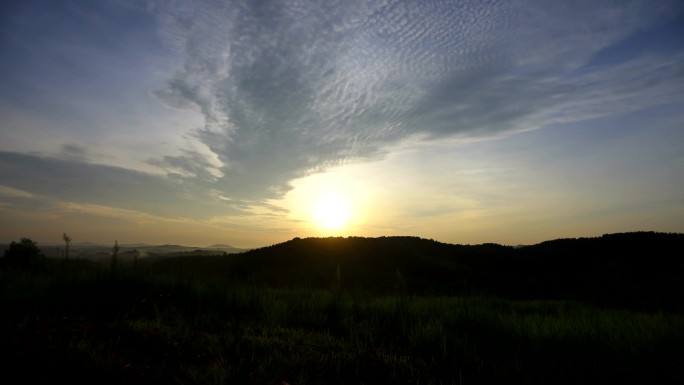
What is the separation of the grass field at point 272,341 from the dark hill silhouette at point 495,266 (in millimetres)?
5682

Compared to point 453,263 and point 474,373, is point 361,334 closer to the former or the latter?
point 474,373

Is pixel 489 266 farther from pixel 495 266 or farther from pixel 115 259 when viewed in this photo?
pixel 115 259

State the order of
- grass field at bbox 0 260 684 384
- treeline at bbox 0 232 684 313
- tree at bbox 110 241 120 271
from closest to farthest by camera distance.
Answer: grass field at bbox 0 260 684 384 → tree at bbox 110 241 120 271 → treeline at bbox 0 232 684 313

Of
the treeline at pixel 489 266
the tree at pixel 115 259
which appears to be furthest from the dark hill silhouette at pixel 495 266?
the tree at pixel 115 259

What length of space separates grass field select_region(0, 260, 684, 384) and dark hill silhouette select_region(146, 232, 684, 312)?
18.6ft

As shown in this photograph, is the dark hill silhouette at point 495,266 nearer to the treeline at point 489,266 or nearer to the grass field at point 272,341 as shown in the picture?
the treeline at point 489,266

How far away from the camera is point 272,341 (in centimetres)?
420

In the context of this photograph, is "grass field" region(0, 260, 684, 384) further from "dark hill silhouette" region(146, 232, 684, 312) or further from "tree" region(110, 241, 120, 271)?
"dark hill silhouette" region(146, 232, 684, 312)

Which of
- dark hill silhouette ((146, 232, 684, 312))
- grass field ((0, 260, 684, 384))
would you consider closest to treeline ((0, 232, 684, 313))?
dark hill silhouette ((146, 232, 684, 312))

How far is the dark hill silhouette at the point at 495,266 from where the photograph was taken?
14.0 metres

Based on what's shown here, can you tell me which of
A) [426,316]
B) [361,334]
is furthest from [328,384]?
[426,316]

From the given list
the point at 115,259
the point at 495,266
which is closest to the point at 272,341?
the point at 115,259

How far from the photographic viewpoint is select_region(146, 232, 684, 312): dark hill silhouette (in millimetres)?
14023

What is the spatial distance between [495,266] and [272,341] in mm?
23560
